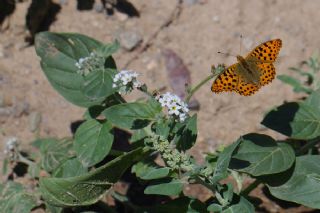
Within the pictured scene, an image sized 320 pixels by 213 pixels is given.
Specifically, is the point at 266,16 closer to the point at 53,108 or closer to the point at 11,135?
the point at 53,108

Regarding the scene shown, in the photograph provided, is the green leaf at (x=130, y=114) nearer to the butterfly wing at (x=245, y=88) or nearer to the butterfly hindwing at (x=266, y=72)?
the butterfly wing at (x=245, y=88)

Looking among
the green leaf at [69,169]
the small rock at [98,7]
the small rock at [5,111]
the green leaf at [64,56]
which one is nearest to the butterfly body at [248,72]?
the green leaf at [64,56]

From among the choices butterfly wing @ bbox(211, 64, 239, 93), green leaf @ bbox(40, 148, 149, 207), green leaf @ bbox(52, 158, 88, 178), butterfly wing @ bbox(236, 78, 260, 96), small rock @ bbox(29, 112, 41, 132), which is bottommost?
small rock @ bbox(29, 112, 41, 132)

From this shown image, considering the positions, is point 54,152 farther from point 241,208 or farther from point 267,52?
point 267,52

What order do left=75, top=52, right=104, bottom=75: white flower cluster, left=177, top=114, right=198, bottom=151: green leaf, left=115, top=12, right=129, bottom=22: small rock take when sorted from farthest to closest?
left=115, top=12, right=129, bottom=22: small rock → left=75, top=52, right=104, bottom=75: white flower cluster → left=177, top=114, right=198, bottom=151: green leaf

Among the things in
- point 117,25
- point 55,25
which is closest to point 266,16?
point 117,25

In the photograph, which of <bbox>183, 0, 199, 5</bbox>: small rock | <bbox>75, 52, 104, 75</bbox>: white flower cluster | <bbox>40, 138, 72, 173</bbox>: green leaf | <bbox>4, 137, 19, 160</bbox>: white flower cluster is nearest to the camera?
→ <bbox>75, 52, 104, 75</bbox>: white flower cluster

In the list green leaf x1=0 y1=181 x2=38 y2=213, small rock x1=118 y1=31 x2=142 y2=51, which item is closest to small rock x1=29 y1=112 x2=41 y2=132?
green leaf x1=0 y1=181 x2=38 y2=213

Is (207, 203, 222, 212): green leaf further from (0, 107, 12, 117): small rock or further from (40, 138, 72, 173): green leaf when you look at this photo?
(0, 107, 12, 117): small rock
